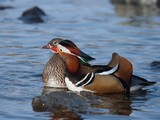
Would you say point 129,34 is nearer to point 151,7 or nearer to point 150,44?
point 150,44

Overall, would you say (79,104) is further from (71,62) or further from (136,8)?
(136,8)

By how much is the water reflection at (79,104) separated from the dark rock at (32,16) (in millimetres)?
8894

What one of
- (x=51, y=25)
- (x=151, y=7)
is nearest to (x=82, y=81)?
(x=51, y=25)

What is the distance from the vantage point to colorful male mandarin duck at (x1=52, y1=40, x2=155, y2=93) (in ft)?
41.5

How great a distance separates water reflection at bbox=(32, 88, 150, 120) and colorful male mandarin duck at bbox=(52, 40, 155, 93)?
0.58 ft

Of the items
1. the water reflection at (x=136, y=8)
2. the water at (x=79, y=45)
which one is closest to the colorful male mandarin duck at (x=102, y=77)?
the water at (x=79, y=45)

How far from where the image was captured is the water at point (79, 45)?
1146 centimetres

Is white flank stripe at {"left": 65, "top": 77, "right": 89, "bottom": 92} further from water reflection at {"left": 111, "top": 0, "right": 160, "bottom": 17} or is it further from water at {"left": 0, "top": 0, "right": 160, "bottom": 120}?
water reflection at {"left": 111, "top": 0, "right": 160, "bottom": 17}

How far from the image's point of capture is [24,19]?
2142 cm

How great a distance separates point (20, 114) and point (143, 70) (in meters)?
4.38

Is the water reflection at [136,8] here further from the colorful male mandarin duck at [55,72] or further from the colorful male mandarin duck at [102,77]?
the colorful male mandarin duck at [102,77]

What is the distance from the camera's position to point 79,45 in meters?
17.6

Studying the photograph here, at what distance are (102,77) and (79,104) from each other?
1176 millimetres

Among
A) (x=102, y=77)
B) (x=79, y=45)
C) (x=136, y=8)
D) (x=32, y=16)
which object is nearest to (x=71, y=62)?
(x=102, y=77)
